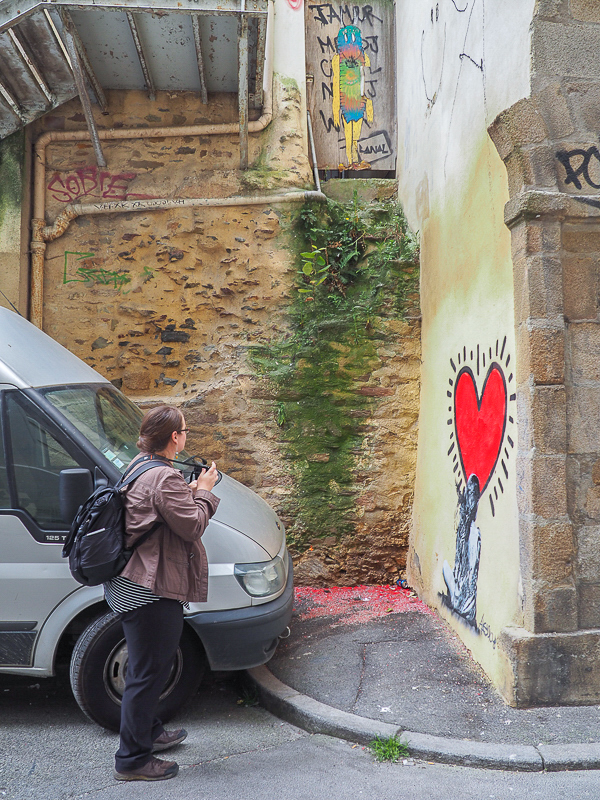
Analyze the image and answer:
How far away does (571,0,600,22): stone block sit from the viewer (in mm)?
3502

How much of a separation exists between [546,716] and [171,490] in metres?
2.37

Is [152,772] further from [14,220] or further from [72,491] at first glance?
[14,220]

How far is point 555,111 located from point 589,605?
2835 mm

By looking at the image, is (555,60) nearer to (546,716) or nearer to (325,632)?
(546,716)

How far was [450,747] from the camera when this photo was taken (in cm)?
299

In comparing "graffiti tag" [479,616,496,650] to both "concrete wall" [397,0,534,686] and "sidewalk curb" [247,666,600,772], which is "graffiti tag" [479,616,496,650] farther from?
"sidewalk curb" [247,666,600,772]

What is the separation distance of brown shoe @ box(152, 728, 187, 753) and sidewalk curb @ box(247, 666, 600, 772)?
62 centimetres

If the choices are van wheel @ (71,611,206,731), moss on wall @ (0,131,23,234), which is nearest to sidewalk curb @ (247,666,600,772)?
van wheel @ (71,611,206,731)

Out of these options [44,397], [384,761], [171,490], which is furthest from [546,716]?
[44,397]

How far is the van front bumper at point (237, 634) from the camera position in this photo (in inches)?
130

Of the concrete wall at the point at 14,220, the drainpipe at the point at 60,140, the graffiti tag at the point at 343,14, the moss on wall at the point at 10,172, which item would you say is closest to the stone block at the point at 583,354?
the drainpipe at the point at 60,140

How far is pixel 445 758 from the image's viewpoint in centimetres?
295

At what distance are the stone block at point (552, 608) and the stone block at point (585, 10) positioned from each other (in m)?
3.24

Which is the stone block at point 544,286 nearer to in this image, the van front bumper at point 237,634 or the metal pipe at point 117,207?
the van front bumper at point 237,634
